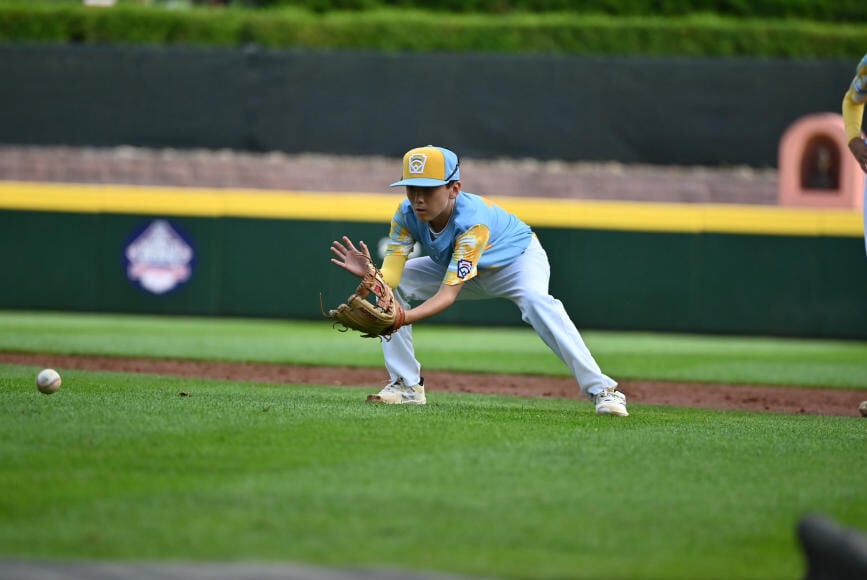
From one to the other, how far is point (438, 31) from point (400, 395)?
45.1 feet

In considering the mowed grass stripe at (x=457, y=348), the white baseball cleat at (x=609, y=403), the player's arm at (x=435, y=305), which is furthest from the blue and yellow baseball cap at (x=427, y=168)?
the mowed grass stripe at (x=457, y=348)

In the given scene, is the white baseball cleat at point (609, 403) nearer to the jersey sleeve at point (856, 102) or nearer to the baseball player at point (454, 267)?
the baseball player at point (454, 267)

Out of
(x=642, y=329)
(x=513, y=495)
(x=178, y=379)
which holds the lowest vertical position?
(x=642, y=329)

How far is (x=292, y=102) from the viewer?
1909 centimetres

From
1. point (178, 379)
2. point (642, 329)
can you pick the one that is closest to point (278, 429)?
point (178, 379)

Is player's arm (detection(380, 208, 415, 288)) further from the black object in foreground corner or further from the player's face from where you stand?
the black object in foreground corner

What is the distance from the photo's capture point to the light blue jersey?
6977mm

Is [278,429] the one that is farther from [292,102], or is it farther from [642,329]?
[292,102]

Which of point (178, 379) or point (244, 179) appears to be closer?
point (178, 379)

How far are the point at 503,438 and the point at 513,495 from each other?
1.26m

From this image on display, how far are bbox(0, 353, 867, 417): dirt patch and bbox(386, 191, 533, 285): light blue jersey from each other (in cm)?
161

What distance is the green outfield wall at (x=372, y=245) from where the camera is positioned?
1573cm

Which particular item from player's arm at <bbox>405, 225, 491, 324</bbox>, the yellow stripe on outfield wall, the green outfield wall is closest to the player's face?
player's arm at <bbox>405, 225, 491, 324</bbox>

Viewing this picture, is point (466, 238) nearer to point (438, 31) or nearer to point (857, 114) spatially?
point (857, 114)
